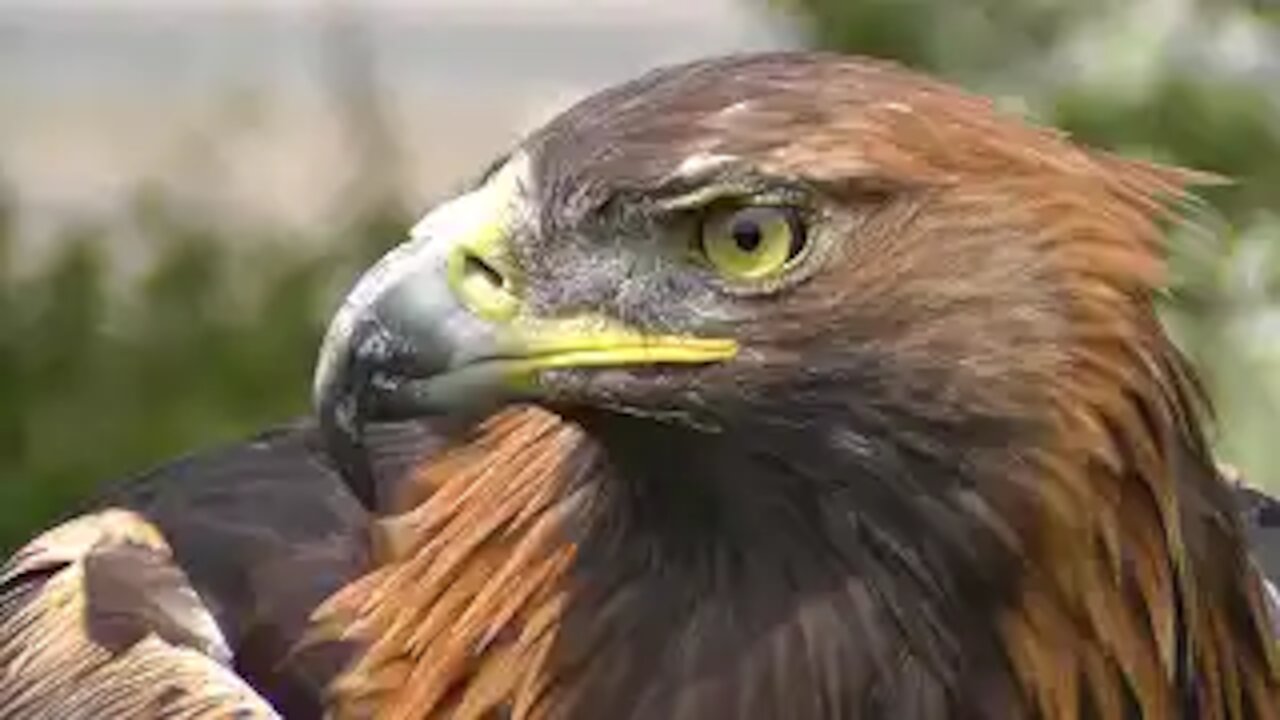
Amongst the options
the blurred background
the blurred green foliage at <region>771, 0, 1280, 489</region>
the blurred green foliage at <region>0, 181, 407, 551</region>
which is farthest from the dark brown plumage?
the blurred green foliage at <region>0, 181, 407, 551</region>

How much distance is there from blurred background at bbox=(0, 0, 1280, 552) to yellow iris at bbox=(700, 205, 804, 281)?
557 mm

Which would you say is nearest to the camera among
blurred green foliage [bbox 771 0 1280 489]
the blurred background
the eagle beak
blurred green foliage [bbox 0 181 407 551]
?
the eagle beak

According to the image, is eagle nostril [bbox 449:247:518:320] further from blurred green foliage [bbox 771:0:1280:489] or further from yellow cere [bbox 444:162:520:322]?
blurred green foliage [bbox 771:0:1280:489]

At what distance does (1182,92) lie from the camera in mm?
5164

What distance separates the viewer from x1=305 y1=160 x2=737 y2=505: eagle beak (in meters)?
3.14

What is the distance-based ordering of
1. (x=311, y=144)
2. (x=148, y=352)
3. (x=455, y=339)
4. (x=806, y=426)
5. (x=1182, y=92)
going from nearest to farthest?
(x=455, y=339) → (x=806, y=426) → (x=1182, y=92) → (x=148, y=352) → (x=311, y=144)

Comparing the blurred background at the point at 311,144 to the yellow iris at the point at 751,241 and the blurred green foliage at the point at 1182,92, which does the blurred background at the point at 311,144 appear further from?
the yellow iris at the point at 751,241

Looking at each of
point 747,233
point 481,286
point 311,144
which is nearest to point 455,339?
point 481,286

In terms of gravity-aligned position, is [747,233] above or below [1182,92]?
below

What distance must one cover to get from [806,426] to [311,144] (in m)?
5.52

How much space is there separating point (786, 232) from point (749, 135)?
0.29ft

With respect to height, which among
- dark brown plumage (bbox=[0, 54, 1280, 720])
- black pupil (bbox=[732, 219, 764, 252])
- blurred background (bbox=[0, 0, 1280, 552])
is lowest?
dark brown plumage (bbox=[0, 54, 1280, 720])

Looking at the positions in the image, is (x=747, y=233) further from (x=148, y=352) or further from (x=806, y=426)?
(x=148, y=352)

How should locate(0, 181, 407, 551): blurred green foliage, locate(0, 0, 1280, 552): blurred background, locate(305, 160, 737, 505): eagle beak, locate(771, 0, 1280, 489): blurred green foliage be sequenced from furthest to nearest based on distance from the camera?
locate(0, 181, 407, 551): blurred green foliage → locate(0, 0, 1280, 552): blurred background → locate(771, 0, 1280, 489): blurred green foliage → locate(305, 160, 737, 505): eagle beak
